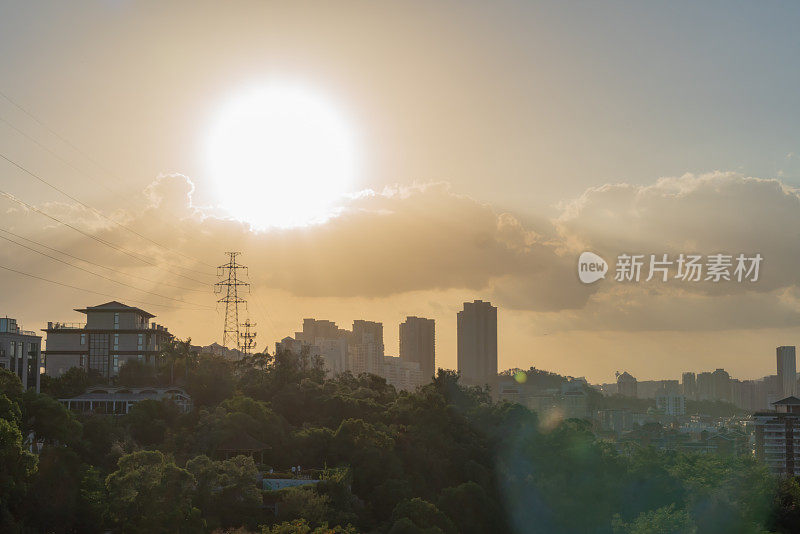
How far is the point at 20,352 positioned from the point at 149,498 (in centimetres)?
1876

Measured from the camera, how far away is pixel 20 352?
44750 millimetres

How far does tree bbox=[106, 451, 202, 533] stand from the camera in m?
30.5

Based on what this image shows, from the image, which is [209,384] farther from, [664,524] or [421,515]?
[664,524]

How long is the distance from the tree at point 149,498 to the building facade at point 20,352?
1429 centimetres

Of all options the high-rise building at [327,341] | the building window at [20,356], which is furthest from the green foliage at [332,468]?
the high-rise building at [327,341]

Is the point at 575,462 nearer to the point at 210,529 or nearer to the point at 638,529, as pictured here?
the point at 638,529

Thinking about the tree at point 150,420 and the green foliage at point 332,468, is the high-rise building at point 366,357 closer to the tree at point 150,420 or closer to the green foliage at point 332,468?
the green foliage at point 332,468

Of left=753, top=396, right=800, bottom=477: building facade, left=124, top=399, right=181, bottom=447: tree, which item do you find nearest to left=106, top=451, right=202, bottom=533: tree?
left=124, top=399, right=181, bottom=447: tree

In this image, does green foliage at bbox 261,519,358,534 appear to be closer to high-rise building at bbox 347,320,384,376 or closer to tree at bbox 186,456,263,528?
tree at bbox 186,456,263,528

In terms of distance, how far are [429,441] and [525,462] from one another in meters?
7.97

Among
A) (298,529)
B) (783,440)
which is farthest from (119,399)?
(783,440)

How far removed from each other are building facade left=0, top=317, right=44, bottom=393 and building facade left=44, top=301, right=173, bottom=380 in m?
12.0

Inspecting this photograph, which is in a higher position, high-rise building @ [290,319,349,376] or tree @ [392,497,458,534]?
high-rise building @ [290,319,349,376]

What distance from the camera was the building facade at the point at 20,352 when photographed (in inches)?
1713
